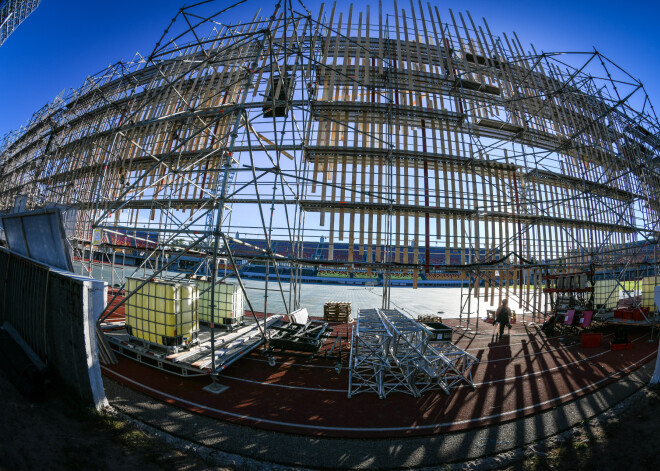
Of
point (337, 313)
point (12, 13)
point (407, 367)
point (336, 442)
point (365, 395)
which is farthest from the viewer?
point (12, 13)

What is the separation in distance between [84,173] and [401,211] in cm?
1916

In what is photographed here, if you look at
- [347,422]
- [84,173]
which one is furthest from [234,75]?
[347,422]

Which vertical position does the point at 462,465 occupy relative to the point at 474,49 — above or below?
below

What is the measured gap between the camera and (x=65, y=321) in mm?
4309

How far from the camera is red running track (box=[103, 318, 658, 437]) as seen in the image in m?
4.83

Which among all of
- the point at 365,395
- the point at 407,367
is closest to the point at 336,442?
the point at 365,395

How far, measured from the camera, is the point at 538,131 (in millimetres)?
13148

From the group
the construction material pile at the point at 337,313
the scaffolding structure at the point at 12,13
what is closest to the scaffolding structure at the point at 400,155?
the construction material pile at the point at 337,313

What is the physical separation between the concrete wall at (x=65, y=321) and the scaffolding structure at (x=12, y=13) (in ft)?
88.6

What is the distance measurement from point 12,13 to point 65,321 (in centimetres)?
3024

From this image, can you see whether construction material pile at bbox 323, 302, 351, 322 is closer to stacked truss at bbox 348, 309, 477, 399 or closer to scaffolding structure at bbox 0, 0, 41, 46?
stacked truss at bbox 348, 309, 477, 399

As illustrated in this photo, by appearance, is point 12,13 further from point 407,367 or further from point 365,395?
point 407,367

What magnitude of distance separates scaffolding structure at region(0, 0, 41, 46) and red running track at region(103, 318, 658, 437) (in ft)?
94.8

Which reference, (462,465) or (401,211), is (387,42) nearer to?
(401,211)
